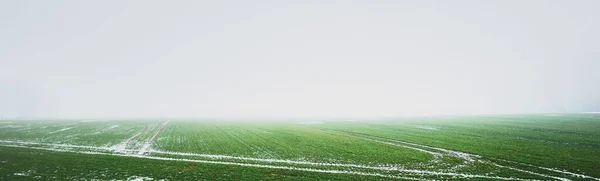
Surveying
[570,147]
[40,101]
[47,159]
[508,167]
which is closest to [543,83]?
[570,147]

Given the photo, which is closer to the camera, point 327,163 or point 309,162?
point 327,163

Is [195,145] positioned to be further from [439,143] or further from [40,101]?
[40,101]

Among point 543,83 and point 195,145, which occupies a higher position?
point 543,83

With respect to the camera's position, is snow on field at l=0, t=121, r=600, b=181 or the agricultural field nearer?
the agricultural field

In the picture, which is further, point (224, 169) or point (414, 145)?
point (414, 145)

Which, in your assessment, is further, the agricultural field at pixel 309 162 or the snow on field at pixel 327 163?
the snow on field at pixel 327 163

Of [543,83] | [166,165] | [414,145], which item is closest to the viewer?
[166,165]

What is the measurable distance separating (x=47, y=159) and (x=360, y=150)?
1213 inches

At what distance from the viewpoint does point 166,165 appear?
74.5ft

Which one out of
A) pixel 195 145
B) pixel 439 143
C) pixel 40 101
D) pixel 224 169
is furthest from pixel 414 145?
pixel 40 101

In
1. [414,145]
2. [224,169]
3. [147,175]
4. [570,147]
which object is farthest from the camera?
[414,145]

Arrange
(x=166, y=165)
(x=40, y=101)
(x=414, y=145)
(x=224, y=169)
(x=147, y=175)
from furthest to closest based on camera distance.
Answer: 1. (x=40, y=101)
2. (x=414, y=145)
3. (x=166, y=165)
4. (x=224, y=169)
5. (x=147, y=175)

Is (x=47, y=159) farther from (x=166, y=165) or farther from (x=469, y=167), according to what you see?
(x=469, y=167)

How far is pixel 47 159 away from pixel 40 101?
151m
